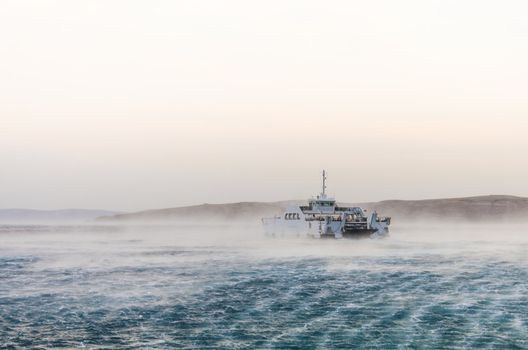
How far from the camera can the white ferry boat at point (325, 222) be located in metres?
107

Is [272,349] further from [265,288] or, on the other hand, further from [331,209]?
[331,209]

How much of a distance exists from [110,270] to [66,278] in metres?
6.96

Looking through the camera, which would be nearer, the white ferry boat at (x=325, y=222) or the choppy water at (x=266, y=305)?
the choppy water at (x=266, y=305)

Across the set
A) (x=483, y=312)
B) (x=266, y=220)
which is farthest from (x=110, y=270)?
(x=266, y=220)

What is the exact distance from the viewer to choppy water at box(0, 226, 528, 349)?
26.9 m

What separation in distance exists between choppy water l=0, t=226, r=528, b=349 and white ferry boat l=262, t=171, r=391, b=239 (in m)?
46.4

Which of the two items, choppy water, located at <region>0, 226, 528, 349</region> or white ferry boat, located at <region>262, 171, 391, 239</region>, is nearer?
choppy water, located at <region>0, 226, 528, 349</region>

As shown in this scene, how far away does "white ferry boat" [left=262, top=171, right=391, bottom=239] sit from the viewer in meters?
107

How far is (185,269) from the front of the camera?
184 feet

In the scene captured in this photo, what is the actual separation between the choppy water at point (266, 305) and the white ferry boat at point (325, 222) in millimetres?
46432

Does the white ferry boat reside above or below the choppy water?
above

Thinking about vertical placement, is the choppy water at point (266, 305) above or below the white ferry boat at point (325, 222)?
below

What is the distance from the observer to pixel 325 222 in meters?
106

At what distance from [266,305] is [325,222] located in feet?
237
